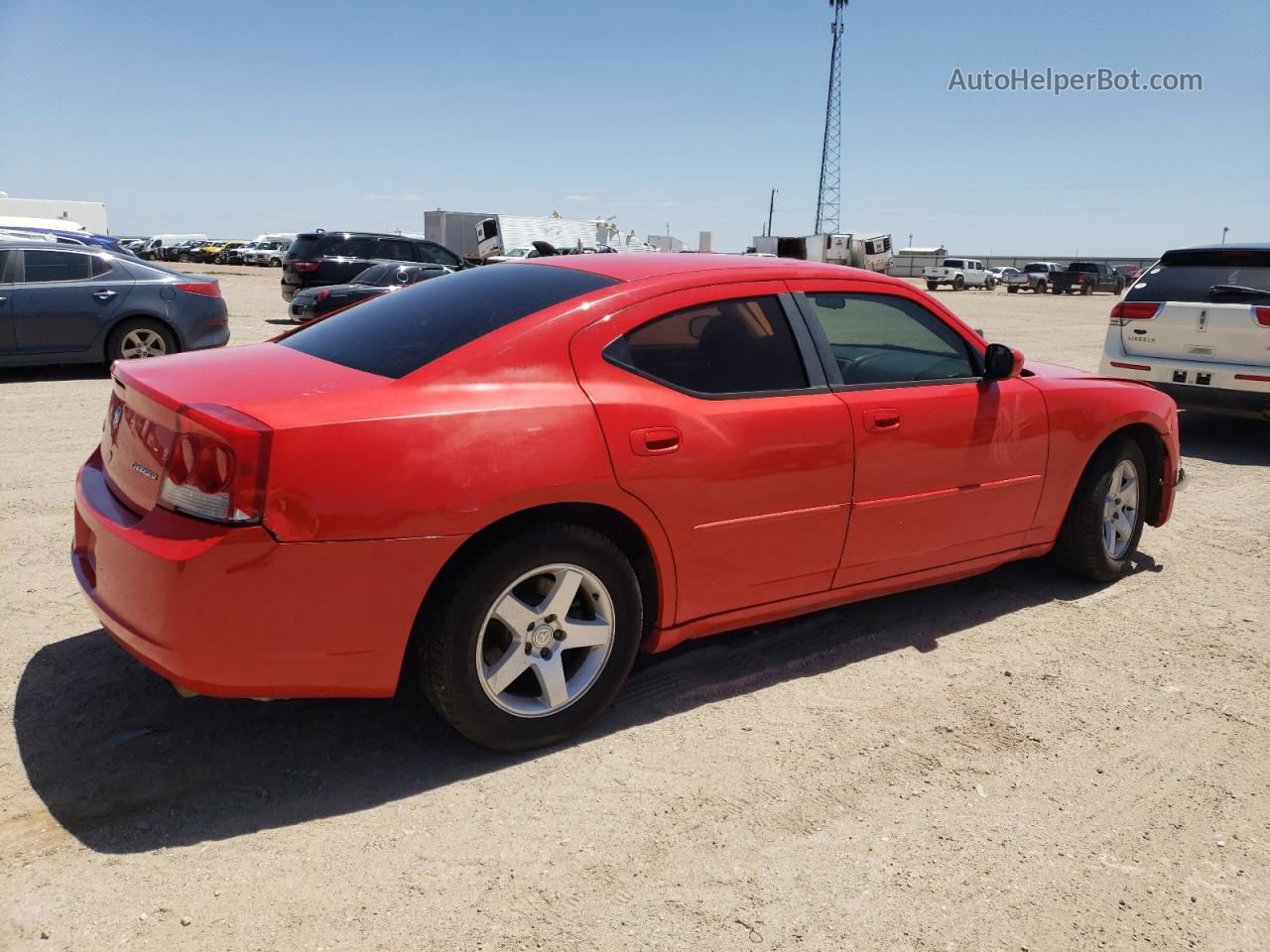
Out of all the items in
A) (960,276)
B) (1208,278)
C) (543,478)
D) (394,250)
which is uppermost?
(960,276)

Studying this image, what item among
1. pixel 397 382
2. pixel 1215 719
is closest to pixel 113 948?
pixel 397 382

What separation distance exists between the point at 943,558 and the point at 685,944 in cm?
228

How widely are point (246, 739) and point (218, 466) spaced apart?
1072 mm

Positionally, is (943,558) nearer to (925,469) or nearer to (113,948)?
(925,469)

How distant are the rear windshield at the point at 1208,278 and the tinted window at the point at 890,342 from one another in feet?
18.0

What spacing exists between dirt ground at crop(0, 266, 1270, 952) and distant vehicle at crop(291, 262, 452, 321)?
10982 mm

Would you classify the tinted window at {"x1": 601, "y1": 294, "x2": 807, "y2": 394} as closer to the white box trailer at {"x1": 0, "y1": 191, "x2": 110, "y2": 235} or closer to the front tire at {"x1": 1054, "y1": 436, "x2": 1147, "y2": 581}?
the front tire at {"x1": 1054, "y1": 436, "x2": 1147, "y2": 581}

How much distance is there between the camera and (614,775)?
3.12 meters

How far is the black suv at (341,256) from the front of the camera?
18.1m

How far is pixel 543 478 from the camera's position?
294 centimetres

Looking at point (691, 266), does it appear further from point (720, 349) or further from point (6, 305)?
point (6, 305)

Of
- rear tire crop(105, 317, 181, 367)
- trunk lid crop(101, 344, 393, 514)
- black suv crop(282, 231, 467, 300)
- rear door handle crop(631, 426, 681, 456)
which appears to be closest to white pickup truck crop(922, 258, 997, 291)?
black suv crop(282, 231, 467, 300)

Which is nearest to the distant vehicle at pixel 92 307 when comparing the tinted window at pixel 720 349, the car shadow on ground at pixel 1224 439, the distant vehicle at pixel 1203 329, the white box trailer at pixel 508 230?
the tinted window at pixel 720 349

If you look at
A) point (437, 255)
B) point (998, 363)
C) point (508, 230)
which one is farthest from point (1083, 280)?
point (998, 363)
